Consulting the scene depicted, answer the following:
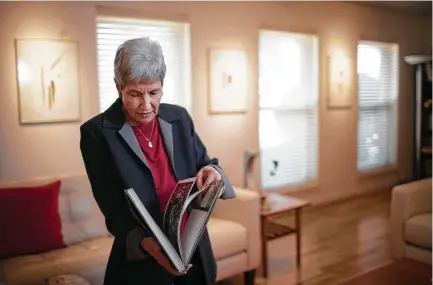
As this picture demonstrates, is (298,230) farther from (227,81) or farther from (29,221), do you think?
(29,221)

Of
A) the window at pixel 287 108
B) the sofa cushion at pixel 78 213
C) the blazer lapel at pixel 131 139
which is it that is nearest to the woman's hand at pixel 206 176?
the blazer lapel at pixel 131 139

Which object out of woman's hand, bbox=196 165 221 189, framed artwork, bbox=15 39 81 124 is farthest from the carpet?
framed artwork, bbox=15 39 81 124

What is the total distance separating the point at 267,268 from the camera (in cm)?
330

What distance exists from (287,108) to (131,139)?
3.69 metres

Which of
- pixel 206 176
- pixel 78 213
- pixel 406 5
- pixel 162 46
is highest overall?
pixel 406 5

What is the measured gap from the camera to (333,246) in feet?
12.4

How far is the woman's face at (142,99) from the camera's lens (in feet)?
3.65

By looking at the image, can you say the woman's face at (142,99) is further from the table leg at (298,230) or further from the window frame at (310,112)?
the window frame at (310,112)

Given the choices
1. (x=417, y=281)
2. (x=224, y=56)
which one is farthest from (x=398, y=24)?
(x=417, y=281)

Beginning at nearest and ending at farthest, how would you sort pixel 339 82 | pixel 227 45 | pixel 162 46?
pixel 162 46, pixel 227 45, pixel 339 82

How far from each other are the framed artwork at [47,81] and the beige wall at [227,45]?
50mm

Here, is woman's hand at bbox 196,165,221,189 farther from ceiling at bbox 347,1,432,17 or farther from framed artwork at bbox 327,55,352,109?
ceiling at bbox 347,1,432,17

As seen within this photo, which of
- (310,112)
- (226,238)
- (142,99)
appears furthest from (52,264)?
(310,112)

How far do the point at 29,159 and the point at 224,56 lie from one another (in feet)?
6.03
